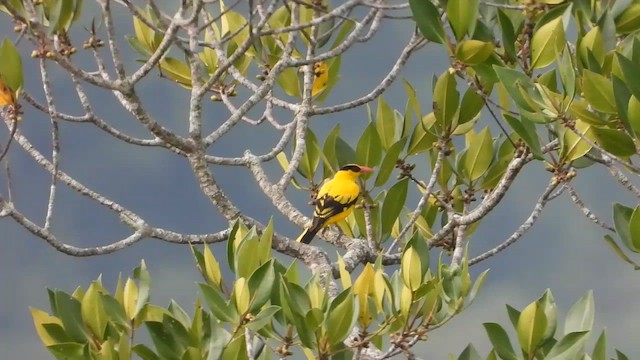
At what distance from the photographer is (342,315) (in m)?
3.49

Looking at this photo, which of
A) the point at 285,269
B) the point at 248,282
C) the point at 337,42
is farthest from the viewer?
the point at 337,42

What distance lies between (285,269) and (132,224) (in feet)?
3.14

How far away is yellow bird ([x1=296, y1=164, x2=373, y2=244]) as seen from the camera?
5.29 metres

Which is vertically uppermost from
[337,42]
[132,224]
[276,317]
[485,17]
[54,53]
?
[337,42]

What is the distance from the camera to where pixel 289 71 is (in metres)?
5.69

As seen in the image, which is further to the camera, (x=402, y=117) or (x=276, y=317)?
(x=402, y=117)

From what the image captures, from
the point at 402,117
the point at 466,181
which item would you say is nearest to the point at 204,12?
the point at 402,117

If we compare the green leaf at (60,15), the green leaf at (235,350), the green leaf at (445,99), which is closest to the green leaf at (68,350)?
the green leaf at (235,350)

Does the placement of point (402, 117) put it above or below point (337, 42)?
below

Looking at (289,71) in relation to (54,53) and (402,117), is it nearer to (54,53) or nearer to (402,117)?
(402,117)

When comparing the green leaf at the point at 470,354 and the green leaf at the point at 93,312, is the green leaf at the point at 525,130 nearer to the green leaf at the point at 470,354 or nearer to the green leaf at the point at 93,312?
the green leaf at the point at 470,354

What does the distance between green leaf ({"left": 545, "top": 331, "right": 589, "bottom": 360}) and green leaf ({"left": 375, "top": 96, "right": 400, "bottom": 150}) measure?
6.49 ft

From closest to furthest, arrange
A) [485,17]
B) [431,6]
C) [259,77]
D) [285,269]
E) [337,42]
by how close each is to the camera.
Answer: [285,269] → [431,6] → [485,17] → [259,77] → [337,42]

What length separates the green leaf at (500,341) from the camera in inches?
143
